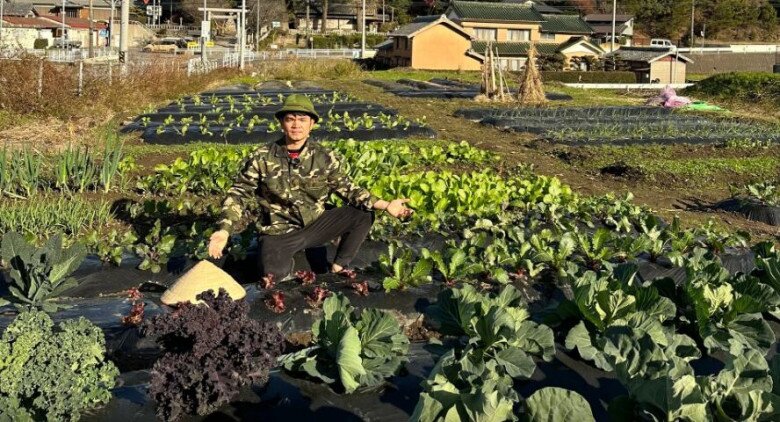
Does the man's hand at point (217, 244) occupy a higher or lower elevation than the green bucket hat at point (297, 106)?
lower

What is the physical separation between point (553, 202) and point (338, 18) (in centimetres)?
7073

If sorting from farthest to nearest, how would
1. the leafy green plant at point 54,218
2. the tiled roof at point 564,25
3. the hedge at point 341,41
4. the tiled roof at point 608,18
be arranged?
the tiled roof at point 608,18 → the hedge at point 341,41 → the tiled roof at point 564,25 → the leafy green plant at point 54,218

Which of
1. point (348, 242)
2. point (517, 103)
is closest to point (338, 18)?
point (517, 103)

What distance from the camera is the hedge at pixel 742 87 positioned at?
26.1 metres

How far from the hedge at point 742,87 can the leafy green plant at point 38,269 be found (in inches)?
936

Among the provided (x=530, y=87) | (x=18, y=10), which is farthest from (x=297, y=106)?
(x=18, y=10)

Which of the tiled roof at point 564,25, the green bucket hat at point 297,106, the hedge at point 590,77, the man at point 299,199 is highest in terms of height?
the tiled roof at point 564,25

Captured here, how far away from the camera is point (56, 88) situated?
15.8m

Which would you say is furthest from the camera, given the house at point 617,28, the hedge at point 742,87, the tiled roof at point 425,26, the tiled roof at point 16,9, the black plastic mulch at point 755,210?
the tiled roof at point 16,9

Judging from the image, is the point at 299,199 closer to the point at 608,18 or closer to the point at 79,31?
the point at 608,18

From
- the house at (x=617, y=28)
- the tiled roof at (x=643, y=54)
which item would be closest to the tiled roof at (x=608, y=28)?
the house at (x=617, y=28)

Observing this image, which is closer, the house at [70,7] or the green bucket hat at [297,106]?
the green bucket hat at [297,106]

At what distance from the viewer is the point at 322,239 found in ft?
18.6

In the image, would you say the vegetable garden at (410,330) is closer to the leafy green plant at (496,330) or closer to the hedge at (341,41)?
the leafy green plant at (496,330)
